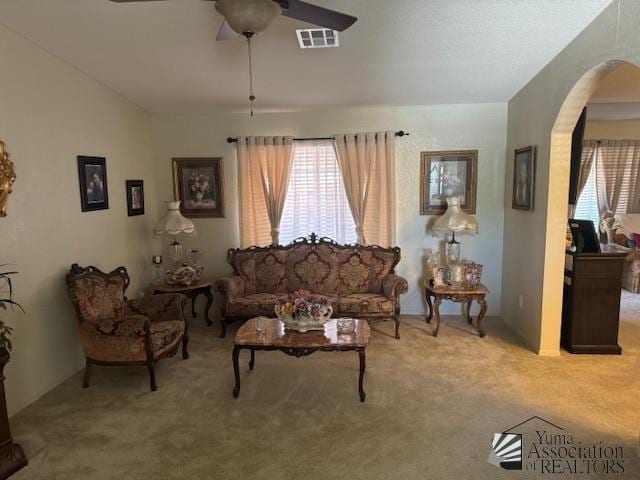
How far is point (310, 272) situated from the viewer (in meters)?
4.81

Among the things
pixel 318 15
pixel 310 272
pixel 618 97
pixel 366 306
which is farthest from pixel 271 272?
pixel 618 97

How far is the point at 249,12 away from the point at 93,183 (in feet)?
9.32

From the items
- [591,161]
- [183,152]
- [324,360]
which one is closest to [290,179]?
[183,152]

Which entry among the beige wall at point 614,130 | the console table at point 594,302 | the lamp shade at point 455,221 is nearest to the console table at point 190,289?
the lamp shade at point 455,221

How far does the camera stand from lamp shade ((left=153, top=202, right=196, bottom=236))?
4.70m

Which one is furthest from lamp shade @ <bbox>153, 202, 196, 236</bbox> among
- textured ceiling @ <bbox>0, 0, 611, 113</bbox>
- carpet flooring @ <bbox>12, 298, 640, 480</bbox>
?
carpet flooring @ <bbox>12, 298, 640, 480</bbox>

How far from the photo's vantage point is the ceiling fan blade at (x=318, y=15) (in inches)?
83.1

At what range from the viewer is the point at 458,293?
14.1 ft

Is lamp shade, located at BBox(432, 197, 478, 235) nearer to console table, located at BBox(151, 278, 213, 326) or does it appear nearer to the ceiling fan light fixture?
console table, located at BBox(151, 278, 213, 326)

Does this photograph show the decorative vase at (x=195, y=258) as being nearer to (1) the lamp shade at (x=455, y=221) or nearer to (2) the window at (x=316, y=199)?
(2) the window at (x=316, y=199)

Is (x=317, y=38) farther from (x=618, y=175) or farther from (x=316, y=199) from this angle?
(x=618, y=175)

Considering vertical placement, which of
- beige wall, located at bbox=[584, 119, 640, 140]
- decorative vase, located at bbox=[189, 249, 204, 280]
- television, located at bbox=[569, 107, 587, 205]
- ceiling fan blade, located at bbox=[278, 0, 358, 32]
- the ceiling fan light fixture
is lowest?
→ decorative vase, located at bbox=[189, 249, 204, 280]

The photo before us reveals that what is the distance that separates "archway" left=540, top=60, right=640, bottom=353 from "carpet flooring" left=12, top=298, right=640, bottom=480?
Answer: 34 centimetres

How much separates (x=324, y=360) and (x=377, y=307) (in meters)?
0.83
